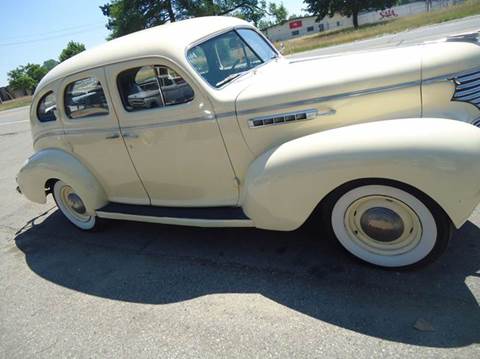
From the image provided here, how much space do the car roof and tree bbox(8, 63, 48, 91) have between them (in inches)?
2760

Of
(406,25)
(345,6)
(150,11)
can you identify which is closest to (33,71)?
(150,11)

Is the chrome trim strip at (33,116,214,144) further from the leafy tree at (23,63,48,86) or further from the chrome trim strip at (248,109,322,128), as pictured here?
the leafy tree at (23,63,48,86)

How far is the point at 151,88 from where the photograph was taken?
3240 mm

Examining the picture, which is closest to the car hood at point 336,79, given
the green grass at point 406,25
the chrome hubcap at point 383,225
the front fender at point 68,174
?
the chrome hubcap at point 383,225

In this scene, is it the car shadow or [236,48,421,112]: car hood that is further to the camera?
[236,48,421,112]: car hood

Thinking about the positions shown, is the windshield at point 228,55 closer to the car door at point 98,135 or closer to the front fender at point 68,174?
the car door at point 98,135

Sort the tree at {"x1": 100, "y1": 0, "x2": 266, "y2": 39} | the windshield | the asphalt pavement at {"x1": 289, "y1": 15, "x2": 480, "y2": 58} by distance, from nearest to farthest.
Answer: the windshield, the asphalt pavement at {"x1": 289, "y1": 15, "x2": 480, "y2": 58}, the tree at {"x1": 100, "y1": 0, "x2": 266, "y2": 39}

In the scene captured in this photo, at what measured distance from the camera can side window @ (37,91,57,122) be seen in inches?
159

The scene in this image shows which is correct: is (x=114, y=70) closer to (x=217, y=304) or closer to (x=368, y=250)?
(x=217, y=304)

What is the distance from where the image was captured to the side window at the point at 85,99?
354cm

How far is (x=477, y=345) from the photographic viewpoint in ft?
6.64

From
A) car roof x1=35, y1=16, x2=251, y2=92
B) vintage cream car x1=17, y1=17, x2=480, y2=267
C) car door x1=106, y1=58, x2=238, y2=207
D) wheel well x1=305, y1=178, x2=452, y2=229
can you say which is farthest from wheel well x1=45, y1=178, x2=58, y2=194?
wheel well x1=305, y1=178, x2=452, y2=229

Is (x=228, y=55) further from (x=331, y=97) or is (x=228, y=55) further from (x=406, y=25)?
(x=406, y=25)

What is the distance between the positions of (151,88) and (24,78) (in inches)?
2814
